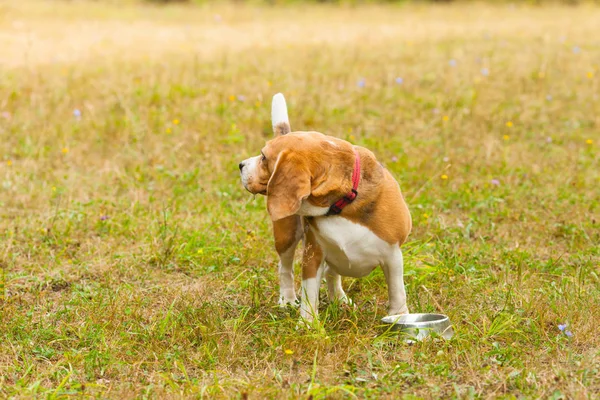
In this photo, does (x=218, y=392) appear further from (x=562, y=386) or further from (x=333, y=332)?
(x=562, y=386)

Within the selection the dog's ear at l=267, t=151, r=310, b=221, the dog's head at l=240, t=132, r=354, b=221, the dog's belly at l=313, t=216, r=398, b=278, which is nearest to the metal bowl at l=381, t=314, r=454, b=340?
the dog's belly at l=313, t=216, r=398, b=278

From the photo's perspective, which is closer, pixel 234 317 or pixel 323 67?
pixel 234 317

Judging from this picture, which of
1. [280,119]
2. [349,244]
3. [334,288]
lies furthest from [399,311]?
[280,119]

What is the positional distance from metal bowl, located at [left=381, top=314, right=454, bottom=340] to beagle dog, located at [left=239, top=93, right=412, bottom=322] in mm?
141

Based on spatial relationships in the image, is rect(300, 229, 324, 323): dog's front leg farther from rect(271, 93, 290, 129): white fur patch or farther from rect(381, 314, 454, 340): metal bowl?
rect(271, 93, 290, 129): white fur patch

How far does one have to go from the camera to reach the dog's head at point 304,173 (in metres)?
3.54

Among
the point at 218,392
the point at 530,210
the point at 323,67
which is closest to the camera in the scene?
the point at 218,392

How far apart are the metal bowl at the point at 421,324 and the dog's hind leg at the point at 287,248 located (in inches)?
25.8

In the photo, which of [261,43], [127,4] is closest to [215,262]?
[261,43]

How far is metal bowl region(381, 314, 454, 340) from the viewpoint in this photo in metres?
3.73

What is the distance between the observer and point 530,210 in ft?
18.9

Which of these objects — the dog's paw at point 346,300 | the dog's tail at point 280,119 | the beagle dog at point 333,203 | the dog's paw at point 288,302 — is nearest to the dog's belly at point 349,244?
the beagle dog at point 333,203

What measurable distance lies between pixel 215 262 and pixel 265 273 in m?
0.36

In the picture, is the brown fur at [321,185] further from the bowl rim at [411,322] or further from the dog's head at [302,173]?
the bowl rim at [411,322]
